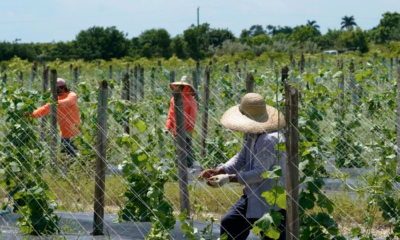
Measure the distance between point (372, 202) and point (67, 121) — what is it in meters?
4.63

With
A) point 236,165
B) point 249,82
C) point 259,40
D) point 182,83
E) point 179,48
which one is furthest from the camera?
point 259,40

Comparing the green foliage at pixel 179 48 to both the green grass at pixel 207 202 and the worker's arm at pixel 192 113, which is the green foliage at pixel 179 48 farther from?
the green grass at pixel 207 202

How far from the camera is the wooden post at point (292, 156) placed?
9.46 ft

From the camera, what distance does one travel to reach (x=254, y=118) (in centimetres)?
347

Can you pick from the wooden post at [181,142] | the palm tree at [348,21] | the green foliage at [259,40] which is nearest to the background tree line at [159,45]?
the green foliage at [259,40]

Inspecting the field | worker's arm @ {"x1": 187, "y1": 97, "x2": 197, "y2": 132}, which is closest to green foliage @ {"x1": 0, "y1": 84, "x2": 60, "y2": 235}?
the field

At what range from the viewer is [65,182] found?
6.93 meters

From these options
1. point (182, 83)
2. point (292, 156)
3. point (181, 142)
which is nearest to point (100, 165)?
point (181, 142)

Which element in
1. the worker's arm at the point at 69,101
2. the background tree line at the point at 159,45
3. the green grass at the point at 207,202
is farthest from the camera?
the background tree line at the point at 159,45

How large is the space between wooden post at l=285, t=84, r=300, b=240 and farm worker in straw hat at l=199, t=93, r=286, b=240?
0.27m

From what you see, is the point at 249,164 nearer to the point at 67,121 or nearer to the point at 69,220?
the point at 69,220

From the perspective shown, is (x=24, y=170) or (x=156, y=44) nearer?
(x=24, y=170)

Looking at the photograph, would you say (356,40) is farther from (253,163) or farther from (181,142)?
(253,163)

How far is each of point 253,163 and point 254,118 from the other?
10.7 inches
